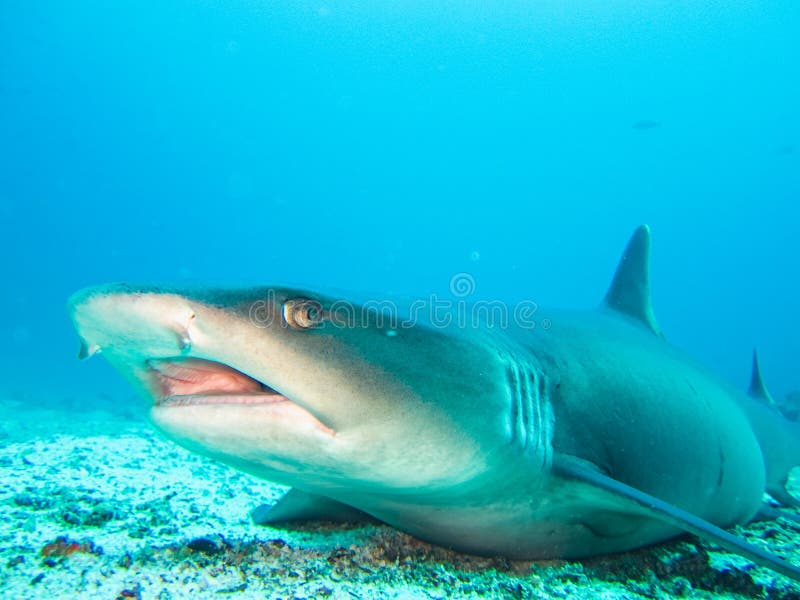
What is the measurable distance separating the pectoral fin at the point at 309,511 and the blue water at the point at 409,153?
40957 millimetres

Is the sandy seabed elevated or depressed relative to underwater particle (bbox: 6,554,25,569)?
depressed

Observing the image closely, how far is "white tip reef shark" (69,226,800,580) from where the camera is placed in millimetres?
1572

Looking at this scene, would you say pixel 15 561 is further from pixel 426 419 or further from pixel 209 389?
pixel 426 419

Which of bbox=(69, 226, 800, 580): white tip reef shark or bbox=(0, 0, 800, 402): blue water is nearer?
bbox=(69, 226, 800, 580): white tip reef shark

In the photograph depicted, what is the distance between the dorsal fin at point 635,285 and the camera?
4984 mm

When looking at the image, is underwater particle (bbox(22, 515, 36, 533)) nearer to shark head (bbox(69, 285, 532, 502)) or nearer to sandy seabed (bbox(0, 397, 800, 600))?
sandy seabed (bbox(0, 397, 800, 600))

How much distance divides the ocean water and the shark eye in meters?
41.7

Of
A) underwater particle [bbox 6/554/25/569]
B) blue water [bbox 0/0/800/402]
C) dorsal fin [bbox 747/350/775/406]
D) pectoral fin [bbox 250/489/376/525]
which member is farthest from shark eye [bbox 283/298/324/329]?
blue water [bbox 0/0/800/402]

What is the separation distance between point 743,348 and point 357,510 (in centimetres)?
12607

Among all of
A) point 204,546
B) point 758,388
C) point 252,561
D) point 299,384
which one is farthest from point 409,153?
point 299,384

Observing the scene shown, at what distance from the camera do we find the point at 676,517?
198 centimetres

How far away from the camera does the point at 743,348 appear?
334 feet

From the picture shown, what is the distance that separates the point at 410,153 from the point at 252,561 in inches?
5461

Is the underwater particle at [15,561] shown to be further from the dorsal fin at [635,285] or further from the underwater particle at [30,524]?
the dorsal fin at [635,285]
